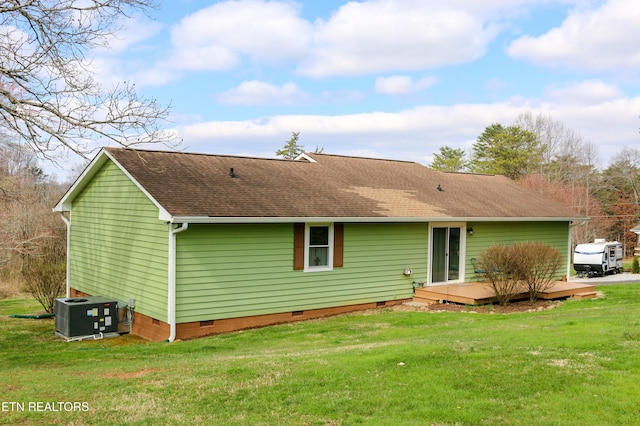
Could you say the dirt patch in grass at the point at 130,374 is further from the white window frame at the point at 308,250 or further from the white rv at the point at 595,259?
the white rv at the point at 595,259

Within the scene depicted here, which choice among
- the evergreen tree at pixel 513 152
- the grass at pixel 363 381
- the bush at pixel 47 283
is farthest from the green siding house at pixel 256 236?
the evergreen tree at pixel 513 152

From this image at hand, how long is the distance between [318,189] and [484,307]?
17.4 ft

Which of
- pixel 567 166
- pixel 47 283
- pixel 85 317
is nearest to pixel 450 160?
pixel 567 166

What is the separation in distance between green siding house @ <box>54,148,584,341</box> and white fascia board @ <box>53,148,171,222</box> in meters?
0.05

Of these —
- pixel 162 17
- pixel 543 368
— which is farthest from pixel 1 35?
pixel 543 368

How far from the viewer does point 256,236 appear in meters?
12.7

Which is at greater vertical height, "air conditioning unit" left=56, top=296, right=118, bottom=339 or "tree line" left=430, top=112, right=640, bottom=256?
"tree line" left=430, top=112, right=640, bottom=256

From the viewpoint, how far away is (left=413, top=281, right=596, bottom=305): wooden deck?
14.5 m

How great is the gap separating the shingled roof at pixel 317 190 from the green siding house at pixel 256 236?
5cm

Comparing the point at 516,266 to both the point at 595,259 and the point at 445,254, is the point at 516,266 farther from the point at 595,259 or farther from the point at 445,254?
the point at 595,259

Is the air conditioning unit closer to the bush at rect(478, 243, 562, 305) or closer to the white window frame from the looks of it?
the white window frame

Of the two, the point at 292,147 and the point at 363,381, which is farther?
the point at 292,147

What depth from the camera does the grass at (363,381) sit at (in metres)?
5.49

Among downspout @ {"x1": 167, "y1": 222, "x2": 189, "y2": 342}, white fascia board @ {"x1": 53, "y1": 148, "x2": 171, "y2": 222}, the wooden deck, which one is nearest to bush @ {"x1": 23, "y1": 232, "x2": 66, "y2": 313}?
white fascia board @ {"x1": 53, "y1": 148, "x2": 171, "y2": 222}
